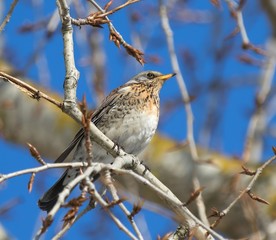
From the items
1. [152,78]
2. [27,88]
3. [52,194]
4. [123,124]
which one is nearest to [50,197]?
[52,194]

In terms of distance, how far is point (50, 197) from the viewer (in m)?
4.83

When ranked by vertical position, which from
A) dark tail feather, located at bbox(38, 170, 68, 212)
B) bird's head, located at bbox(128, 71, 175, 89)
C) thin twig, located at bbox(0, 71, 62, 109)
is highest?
bird's head, located at bbox(128, 71, 175, 89)

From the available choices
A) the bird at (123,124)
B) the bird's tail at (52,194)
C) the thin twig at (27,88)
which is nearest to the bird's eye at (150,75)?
the bird at (123,124)

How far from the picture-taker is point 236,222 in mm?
6586

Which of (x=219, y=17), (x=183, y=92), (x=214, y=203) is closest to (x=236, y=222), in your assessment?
(x=214, y=203)

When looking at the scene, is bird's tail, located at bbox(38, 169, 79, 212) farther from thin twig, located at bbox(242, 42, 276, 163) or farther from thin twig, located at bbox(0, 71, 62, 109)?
thin twig, located at bbox(0, 71, 62, 109)

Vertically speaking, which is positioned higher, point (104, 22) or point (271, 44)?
point (271, 44)

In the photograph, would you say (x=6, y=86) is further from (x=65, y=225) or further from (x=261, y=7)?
(x=65, y=225)

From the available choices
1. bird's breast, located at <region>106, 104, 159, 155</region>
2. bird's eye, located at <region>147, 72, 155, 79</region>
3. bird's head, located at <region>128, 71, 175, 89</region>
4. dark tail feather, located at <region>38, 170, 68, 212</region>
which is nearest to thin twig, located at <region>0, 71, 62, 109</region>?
dark tail feather, located at <region>38, 170, 68, 212</region>

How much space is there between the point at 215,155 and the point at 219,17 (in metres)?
2.11

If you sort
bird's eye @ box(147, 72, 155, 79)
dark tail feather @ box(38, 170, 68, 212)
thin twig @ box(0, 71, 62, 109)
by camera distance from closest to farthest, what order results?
thin twig @ box(0, 71, 62, 109) < dark tail feather @ box(38, 170, 68, 212) < bird's eye @ box(147, 72, 155, 79)

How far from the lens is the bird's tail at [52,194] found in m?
4.72

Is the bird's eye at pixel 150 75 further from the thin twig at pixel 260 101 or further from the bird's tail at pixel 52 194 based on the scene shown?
the bird's tail at pixel 52 194

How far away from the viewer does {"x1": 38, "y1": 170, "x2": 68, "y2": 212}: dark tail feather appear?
4.72 meters
